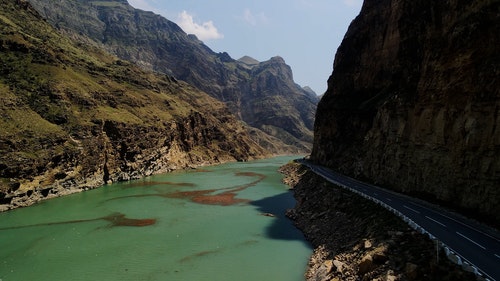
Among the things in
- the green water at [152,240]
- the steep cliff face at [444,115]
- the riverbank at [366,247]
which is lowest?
the green water at [152,240]

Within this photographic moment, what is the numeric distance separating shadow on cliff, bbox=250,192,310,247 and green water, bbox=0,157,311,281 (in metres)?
0.12

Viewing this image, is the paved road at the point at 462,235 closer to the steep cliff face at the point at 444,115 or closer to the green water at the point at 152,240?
the steep cliff face at the point at 444,115

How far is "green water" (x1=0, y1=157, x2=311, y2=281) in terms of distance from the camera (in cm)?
3122

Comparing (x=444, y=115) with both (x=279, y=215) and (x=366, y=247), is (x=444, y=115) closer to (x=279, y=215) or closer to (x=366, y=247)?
(x=366, y=247)

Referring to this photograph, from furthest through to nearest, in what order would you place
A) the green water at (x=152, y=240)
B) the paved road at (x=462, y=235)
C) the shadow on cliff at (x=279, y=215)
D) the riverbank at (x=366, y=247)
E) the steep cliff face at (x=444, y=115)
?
1. the shadow on cliff at (x=279, y=215)
2. the green water at (x=152, y=240)
3. the steep cliff face at (x=444, y=115)
4. the riverbank at (x=366, y=247)
5. the paved road at (x=462, y=235)

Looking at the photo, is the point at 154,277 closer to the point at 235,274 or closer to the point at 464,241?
the point at 235,274

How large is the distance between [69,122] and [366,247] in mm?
82579

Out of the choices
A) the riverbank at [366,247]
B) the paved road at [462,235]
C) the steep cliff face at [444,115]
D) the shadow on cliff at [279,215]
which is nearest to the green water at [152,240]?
the shadow on cliff at [279,215]

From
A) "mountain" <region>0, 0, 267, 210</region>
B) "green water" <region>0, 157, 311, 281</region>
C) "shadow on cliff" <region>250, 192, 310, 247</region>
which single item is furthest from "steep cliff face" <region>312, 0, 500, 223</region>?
"mountain" <region>0, 0, 267, 210</region>

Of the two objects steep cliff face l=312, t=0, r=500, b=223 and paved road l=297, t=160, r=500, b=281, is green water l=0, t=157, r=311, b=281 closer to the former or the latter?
paved road l=297, t=160, r=500, b=281

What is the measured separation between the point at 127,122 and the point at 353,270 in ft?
329

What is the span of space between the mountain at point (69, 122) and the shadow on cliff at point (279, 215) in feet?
137

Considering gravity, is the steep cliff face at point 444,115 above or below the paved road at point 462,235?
above

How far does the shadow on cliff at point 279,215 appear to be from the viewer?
4284 cm
